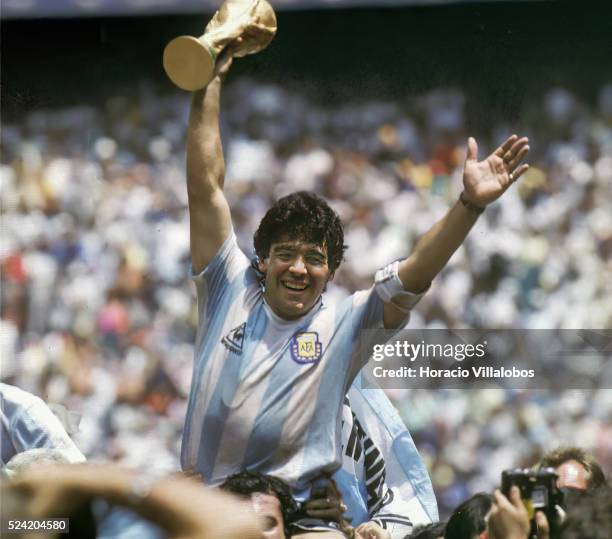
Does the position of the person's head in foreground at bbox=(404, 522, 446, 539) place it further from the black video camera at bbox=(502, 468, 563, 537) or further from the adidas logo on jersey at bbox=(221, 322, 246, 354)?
the adidas logo on jersey at bbox=(221, 322, 246, 354)

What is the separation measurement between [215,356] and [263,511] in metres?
0.68

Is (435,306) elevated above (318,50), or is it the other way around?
(318,50)

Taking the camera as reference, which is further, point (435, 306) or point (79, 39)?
point (79, 39)

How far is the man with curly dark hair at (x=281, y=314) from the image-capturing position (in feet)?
13.1

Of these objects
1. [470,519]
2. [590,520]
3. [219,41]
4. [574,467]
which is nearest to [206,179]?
[219,41]

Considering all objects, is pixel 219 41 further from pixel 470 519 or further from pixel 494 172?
pixel 470 519

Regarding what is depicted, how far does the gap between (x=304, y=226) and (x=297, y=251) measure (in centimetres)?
12

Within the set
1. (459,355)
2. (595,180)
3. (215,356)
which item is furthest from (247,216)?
(595,180)

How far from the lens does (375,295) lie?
412 centimetres

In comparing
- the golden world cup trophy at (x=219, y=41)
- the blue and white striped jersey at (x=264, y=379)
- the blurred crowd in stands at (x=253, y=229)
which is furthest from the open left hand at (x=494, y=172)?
the golden world cup trophy at (x=219, y=41)

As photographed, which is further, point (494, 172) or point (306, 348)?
point (306, 348)

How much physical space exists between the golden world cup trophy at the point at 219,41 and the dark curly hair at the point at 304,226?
54 cm

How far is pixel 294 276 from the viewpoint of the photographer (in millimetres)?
4148

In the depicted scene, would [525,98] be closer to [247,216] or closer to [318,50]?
[318,50]
